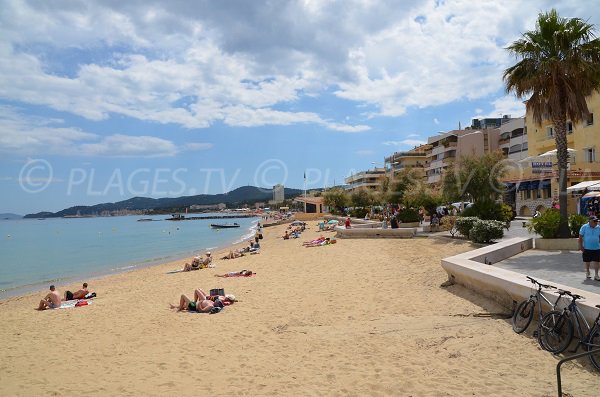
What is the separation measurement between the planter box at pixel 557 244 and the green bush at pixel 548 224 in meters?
0.24

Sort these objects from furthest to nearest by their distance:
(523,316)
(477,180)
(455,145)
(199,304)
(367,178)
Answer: (367,178) < (455,145) < (477,180) < (199,304) < (523,316)

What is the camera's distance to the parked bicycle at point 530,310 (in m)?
6.72

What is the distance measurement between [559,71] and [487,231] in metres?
6.06

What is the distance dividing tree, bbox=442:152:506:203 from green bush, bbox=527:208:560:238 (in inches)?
233

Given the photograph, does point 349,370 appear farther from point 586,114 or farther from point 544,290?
point 586,114

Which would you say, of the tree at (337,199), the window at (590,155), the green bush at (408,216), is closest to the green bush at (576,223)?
the green bush at (408,216)

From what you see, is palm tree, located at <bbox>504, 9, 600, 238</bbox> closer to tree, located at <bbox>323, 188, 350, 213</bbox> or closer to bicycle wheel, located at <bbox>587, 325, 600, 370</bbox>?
bicycle wheel, located at <bbox>587, 325, 600, 370</bbox>

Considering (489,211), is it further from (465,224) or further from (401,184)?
(401,184)

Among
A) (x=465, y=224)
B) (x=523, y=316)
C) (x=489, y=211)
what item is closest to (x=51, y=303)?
(x=523, y=316)

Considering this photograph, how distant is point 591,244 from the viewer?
9.09m

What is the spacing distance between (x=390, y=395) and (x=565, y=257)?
9.45m

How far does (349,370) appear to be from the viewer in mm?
6434

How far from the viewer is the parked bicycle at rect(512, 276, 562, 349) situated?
6.72m

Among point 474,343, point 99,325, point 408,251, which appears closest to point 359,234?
point 408,251
